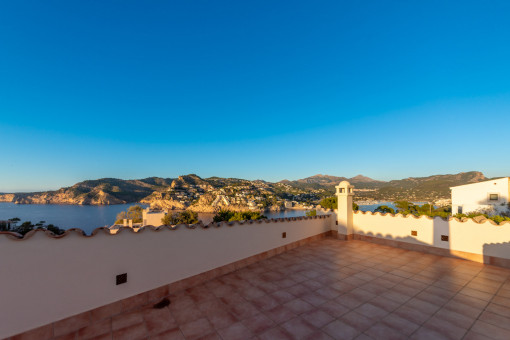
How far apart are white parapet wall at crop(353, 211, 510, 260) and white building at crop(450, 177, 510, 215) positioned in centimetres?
2522

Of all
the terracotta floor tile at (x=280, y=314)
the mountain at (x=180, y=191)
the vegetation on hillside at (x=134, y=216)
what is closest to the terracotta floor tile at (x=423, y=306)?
the terracotta floor tile at (x=280, y=314)

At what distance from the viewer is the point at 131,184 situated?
11775 cm

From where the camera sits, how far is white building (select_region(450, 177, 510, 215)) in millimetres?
21641

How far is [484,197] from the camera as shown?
22922 mm

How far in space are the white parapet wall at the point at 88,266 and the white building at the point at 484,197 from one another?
3126cm

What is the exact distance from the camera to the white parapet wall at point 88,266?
2.50 metres

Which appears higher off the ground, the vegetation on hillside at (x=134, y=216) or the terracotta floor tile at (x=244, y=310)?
the terracotta floor tile at (x=244, y=310)

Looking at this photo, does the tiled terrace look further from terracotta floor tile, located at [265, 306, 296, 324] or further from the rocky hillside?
the rocky hillside

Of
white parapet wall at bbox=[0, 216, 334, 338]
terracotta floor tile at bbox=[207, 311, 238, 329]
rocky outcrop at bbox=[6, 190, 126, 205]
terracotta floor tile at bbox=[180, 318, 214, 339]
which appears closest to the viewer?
white parapet wall at bbox=[0, 216, 334, 338]

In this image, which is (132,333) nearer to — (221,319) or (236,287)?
(221,319)

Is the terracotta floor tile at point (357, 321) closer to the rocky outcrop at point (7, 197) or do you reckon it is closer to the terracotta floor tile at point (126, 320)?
the terracotta floor tile at point (126, 320)

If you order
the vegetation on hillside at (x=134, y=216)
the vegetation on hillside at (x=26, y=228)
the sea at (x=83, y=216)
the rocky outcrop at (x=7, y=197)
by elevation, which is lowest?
the sea at (x=83, y=216)

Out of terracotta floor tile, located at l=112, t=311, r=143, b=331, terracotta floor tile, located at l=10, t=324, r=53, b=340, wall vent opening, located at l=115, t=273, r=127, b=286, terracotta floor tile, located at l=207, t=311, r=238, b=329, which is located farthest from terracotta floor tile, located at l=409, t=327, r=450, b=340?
terracotta floor tile, located at l=10, t=324, r=53, b=340

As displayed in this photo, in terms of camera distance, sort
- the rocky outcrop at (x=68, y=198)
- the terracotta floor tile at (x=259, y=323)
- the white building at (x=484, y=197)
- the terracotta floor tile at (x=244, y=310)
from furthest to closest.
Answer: the rocky outcrop at (x=68, y=198), the white building at (x=484, y=197), the terracotta floor tile at (x=244, y=310), the terracotta floor tile at (x=259, y=323)
